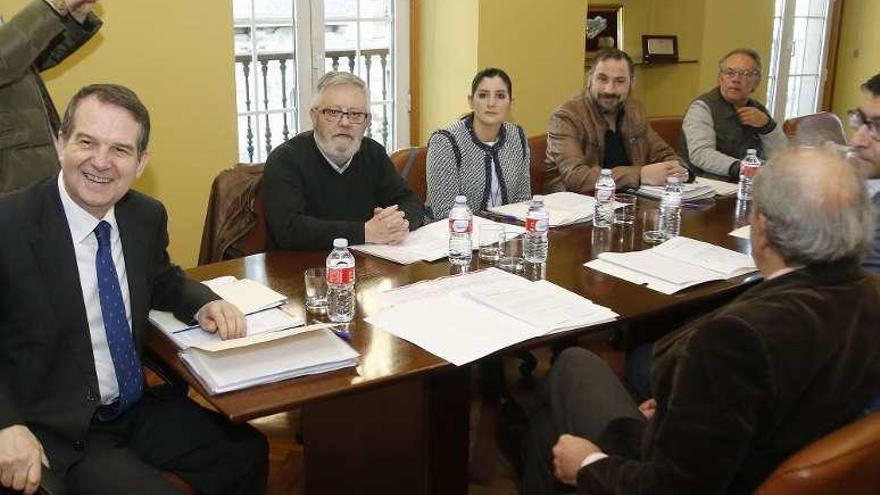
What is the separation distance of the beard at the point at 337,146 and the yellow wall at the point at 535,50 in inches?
68.3

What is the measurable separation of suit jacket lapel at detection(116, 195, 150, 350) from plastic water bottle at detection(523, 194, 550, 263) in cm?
104

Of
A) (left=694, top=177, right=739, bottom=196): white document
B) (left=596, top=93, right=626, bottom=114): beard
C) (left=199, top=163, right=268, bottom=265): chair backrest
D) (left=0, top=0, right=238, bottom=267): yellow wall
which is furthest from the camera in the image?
(left=596, top=93, right=626, bottom=114): beard

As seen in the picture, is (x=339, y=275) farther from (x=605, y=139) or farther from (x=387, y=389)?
(x=605, y=139)

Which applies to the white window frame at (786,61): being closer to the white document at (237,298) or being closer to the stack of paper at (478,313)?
the stack of paper at (478,313)

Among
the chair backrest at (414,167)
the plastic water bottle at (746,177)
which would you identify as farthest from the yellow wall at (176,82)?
the plastic water bottle at (746,177)

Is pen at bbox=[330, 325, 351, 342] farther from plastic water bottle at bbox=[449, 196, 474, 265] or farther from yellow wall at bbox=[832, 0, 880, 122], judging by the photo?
yellow wall at bbox=[832, 0, 880, 122]

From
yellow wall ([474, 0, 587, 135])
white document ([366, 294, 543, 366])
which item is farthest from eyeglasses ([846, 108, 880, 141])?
yellow wall ([474, 0, 587, 135])

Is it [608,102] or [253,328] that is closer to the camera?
[253,328]

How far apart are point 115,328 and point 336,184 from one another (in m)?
1.08

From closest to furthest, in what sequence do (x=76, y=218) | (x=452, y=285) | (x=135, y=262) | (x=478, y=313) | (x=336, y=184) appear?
1. (x=76, y=218)
2. (x=135, y=262)
3. (x=478, y=313)
4. (x=452, y=285)
5. (x=336, y=184)

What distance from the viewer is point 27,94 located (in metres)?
2.56

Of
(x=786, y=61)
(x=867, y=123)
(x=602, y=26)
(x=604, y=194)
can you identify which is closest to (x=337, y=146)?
(x=604, y=194)

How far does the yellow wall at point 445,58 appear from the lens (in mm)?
4250

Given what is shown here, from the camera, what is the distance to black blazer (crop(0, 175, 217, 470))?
1.61 meters
